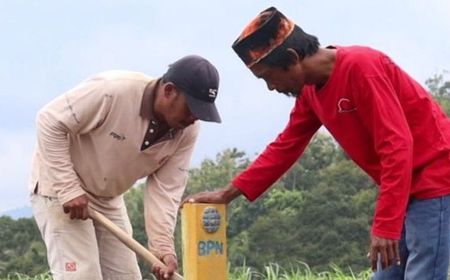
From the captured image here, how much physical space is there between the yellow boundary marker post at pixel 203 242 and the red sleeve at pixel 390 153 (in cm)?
73

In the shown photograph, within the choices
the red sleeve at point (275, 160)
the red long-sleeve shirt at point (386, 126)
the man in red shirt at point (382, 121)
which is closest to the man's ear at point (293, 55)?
the man in red shirt at point (382, 121)

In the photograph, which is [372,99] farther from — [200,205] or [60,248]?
[60,248]

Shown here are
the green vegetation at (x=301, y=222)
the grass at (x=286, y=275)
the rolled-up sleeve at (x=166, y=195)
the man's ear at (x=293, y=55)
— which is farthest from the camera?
Result: the green vegetation at (x=301, y=222)

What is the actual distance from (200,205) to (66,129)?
877 millimetres

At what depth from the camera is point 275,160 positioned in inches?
178

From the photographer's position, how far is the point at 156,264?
486 centimetres

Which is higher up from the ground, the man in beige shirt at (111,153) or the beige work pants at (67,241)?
the man in beige shirt at (111,153)

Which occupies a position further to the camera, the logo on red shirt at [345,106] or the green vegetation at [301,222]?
the green vegetation at [301,222]

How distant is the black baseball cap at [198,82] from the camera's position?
459cm

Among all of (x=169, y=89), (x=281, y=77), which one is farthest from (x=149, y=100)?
(x=281, y=77)

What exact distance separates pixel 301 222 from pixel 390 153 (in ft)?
68.6

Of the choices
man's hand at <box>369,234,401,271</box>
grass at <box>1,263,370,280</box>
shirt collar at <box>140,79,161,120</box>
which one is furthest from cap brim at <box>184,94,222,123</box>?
grass at <box>1,263,370,280</box>

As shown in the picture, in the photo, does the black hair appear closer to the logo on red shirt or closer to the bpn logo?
the logo on red shirt

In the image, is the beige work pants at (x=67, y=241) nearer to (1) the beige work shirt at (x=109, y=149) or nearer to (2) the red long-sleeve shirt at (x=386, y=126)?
(1) the beige work shirt at (x=109, y=149)
